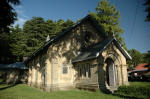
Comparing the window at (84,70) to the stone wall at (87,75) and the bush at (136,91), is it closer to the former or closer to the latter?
the stone wall at (87,75)

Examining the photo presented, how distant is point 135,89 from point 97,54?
4.91 metres

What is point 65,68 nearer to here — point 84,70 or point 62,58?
point 62,58

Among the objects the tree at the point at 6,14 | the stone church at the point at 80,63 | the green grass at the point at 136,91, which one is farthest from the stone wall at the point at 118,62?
the tree at the point at 6,14

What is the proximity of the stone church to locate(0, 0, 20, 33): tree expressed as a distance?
525 cm

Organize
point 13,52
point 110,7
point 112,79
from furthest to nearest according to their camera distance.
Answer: point 13,52, point 110,7, point 112,79

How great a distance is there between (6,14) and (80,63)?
10972 millimetres

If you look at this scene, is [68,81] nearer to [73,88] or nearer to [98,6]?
[73,88]

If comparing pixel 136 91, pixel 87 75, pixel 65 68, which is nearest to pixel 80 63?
pixel 87 75

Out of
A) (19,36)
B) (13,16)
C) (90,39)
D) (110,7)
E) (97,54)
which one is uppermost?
(110,7)

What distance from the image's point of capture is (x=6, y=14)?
15.2 m

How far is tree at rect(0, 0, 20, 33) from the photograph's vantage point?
47.5ft

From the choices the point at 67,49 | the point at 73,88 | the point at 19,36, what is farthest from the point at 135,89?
the point at 19,36

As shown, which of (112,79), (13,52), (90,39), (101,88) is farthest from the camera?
(13,52)

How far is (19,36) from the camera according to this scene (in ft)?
148
